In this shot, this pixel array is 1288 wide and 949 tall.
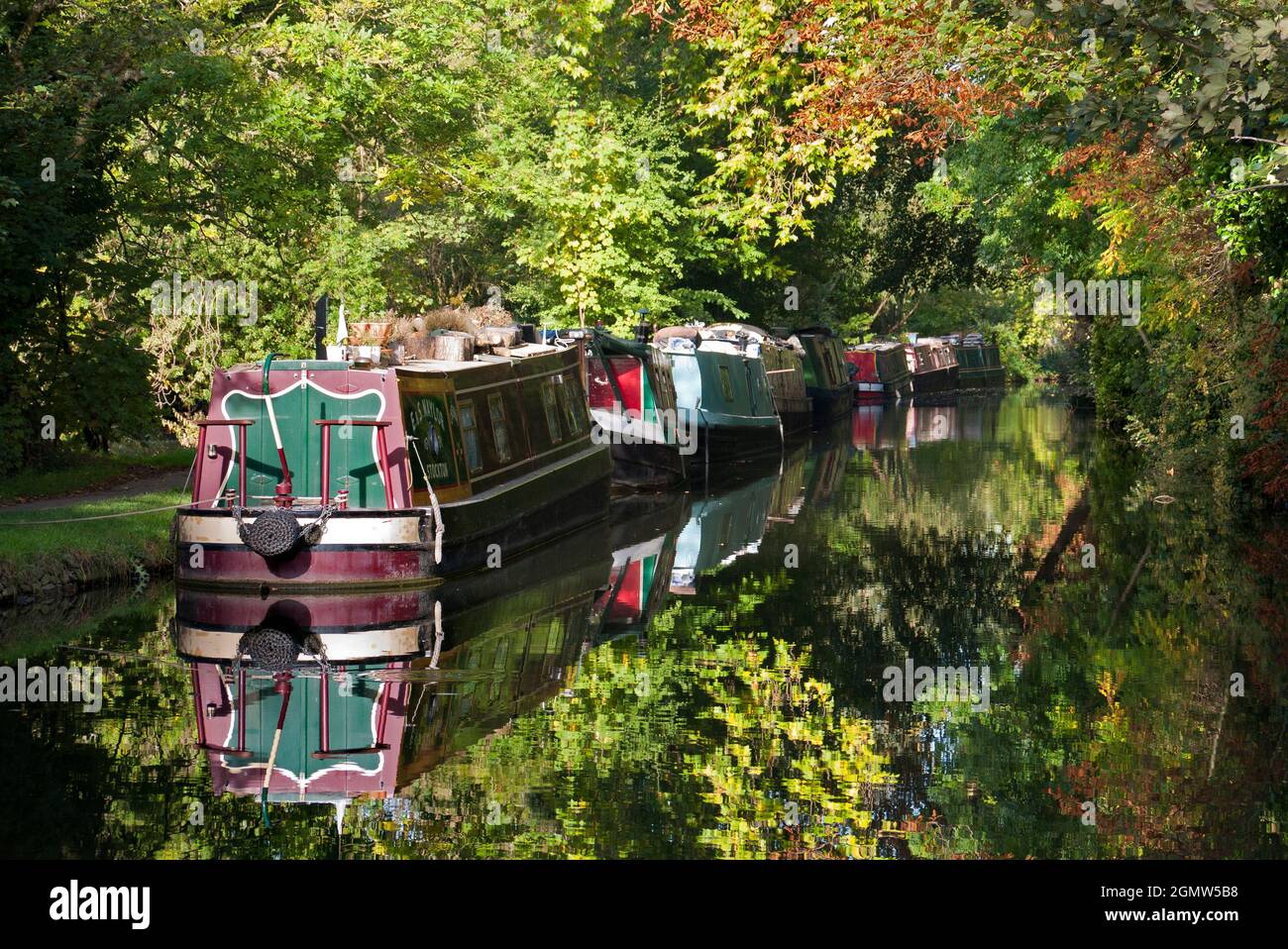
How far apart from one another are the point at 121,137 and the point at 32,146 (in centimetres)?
216

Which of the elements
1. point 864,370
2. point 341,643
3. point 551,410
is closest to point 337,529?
point 341,643

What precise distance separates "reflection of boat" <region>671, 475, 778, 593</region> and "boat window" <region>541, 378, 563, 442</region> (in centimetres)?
197

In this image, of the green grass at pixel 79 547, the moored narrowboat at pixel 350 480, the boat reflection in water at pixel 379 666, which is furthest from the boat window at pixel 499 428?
the green grass at pixel 79 547

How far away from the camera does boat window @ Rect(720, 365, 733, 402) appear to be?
30141mm

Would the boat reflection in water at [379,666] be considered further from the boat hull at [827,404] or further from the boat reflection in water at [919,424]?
the boat hull at [827,404]

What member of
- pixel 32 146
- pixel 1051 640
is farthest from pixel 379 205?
pixel 1051 640

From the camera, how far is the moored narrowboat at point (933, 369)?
59125 mm

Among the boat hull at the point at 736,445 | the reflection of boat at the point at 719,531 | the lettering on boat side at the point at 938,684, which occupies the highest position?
the boat hull at the point at 736,445

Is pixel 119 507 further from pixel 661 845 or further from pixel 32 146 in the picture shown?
pixel 661 845

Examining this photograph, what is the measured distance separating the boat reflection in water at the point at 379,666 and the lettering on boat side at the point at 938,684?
2.22 metres

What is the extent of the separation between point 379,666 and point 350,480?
12.9ft

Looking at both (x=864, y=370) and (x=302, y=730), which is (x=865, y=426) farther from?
(x=302, y=730)

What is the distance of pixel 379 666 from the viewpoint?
11.6 metres

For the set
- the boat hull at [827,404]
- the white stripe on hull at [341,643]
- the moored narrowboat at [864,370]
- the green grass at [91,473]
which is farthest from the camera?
the moored narrowboat at [864,370]
